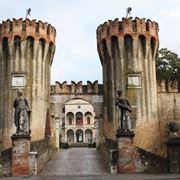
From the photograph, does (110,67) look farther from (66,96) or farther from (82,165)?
(82,165)

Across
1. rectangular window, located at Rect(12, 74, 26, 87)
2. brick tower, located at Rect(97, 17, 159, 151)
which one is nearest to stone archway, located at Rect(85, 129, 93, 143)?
brick tower, located at Rect(97, 17, 159, 151)

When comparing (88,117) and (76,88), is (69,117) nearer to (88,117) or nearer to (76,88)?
(88,117)

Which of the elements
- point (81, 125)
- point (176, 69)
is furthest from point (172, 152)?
point (81, 125)

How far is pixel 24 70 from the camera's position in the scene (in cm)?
2544

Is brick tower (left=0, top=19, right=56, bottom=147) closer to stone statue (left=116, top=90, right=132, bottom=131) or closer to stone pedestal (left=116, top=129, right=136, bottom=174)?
stone statue (left=116, top=90, right=132, bottom=131)

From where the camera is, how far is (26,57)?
25.7 meters

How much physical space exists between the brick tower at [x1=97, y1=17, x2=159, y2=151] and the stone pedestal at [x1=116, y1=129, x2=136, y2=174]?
927cm

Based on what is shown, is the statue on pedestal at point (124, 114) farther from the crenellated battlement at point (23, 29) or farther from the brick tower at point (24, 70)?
the crenellated battlement at point (23, 29)

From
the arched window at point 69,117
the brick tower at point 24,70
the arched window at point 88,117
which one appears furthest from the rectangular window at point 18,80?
the arched window at point 88,117

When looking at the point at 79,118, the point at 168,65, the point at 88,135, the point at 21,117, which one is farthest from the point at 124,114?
the point at 88,135

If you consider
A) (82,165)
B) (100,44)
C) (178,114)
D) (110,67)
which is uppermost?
(100,44)

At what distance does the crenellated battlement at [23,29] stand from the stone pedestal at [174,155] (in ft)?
47.1

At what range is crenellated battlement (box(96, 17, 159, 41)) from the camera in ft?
85.4

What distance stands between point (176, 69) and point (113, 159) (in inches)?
817
